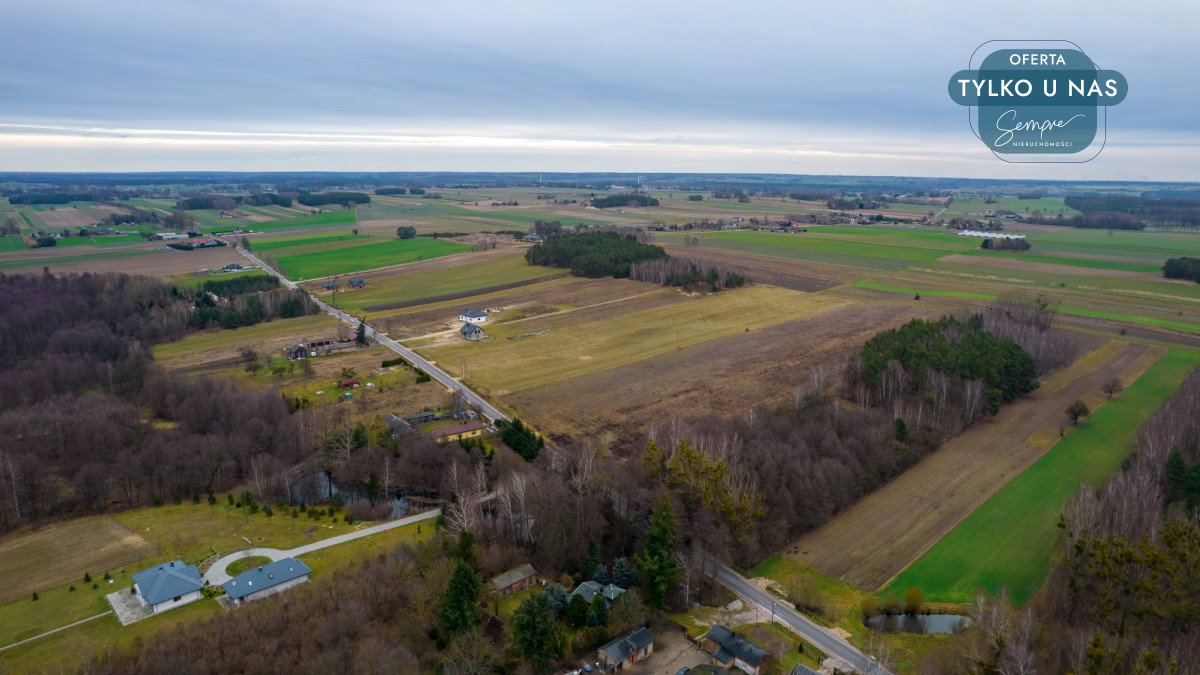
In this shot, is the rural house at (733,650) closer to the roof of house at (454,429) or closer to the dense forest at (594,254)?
the roof of house at (454,429)

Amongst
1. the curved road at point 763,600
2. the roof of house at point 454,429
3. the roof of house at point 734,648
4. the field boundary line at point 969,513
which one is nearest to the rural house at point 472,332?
the roof of house at point 454,429

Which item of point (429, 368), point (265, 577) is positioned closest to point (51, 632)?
point (265, 577)

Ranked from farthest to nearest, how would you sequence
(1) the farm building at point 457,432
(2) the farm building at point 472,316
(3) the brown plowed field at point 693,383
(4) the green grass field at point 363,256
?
(4) the green grass field at point 363,256 < (2) the farm building at point 472,316 < (3) the brown plowed field at point 693,383 < (1) the farm building at point 457,432

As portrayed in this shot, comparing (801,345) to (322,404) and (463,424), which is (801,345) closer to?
(463,424)

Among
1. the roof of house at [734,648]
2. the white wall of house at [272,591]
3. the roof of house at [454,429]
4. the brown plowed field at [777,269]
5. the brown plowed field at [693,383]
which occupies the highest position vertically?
the brown plowed field at [777,269]

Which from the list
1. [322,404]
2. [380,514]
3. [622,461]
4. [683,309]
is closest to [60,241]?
[322,404]

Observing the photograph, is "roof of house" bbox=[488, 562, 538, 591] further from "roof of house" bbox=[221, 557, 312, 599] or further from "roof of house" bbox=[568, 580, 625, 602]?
"roof of house" bbox=[221, 557, 312, 599]
